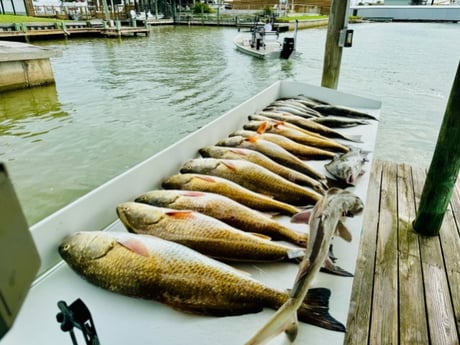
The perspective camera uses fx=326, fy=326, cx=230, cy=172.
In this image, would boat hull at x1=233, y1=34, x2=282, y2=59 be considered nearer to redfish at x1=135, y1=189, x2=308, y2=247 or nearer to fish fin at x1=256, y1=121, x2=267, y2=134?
fish fin at x1=256, y1=121, x2=267, y2=134

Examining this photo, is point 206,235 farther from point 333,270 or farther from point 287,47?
point 287,47

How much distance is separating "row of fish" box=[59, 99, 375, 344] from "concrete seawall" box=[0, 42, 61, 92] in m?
12.3

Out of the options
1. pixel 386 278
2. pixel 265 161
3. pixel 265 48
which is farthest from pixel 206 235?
pixel 265 48

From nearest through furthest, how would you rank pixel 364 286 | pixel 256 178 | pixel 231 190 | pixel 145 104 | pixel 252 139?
pixel 231 190 < pixel 256 178 < pixel 364 286 < pixel 252 139 < pixel 145 104

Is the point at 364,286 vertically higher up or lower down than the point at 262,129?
lower down

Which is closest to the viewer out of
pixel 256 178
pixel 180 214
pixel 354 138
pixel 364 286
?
pixel 180 214

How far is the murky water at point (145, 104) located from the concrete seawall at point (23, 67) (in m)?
0.43

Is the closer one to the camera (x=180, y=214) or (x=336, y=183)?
(x=180, y=214)

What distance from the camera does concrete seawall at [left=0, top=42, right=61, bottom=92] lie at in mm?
11836

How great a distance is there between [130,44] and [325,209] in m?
29.0

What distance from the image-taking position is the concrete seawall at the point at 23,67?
11.8 meters

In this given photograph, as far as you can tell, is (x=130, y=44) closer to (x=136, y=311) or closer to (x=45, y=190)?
(x=45, y=190)

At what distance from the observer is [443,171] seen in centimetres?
304

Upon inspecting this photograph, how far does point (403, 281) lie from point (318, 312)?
173cm
